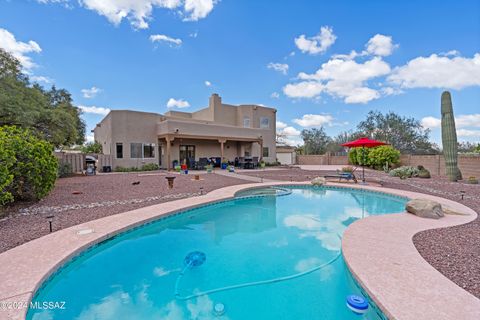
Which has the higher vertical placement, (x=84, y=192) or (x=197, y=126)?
(x=197, y=126)

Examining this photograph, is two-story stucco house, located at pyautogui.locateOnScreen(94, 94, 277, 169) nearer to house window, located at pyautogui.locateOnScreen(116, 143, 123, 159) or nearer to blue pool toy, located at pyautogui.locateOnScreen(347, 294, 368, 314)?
house window, located at pyautogui.locateOnScreen(116, 143, 123, 159)

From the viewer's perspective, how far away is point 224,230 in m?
5.58

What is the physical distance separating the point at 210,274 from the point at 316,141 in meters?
36.8

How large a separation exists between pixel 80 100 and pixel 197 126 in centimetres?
1335

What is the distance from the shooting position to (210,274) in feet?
11.7

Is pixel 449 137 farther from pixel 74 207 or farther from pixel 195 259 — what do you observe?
pixel 74 207

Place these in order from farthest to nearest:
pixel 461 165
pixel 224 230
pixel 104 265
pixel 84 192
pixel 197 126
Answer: pixel 197 126 < pixel 461 165 < pixel 84 192 < pixel 224 230 < pixel 104 265

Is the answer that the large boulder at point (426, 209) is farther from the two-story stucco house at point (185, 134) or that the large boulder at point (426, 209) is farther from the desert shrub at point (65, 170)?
the desert shrub at point (65, 170)

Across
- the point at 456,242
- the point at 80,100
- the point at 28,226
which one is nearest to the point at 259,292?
the point at 456,242

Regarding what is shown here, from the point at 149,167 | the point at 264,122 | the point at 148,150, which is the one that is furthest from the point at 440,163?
the point at 148,150

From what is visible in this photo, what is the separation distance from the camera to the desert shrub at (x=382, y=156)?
17812 millimetres

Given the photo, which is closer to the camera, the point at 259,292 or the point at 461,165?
the point at 259,292

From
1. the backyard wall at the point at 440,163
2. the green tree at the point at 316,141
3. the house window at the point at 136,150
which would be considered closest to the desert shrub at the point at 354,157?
the backyard wall at the point at 440,163

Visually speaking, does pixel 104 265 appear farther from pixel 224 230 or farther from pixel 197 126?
pixel 197 126
